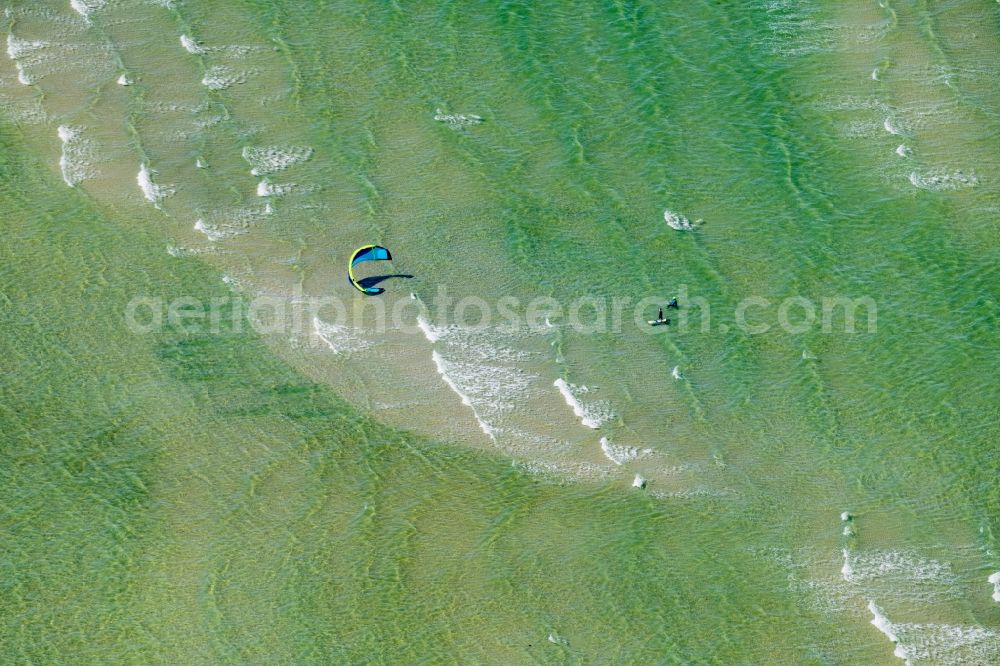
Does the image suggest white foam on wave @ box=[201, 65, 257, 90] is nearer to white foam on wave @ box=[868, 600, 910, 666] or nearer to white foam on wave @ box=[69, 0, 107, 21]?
white foam on wave @ box=[69, 0, 107, 21]

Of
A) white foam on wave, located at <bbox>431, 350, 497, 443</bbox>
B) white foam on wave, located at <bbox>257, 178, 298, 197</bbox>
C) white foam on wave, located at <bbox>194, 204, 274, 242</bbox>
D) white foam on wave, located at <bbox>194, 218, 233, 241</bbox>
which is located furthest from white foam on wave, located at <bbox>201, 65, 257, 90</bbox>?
white foam on wave, located at <bbox>431, 350, 497, 443</bbox>

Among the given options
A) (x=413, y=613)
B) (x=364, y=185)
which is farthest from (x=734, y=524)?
(x=364, y=185)

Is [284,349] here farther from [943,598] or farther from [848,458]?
[943,598]

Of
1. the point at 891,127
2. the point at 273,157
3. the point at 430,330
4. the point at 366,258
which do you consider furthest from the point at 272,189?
the point at 891,127

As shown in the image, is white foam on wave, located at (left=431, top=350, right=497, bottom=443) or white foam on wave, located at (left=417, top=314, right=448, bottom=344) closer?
white foam on wave, located at (left=431, top=350, right=497, bottom=443)

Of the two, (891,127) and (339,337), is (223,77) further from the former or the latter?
(891,127)

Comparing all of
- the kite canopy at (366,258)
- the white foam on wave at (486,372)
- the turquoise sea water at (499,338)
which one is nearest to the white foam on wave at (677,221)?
the turquoise sea water at (499,338)
